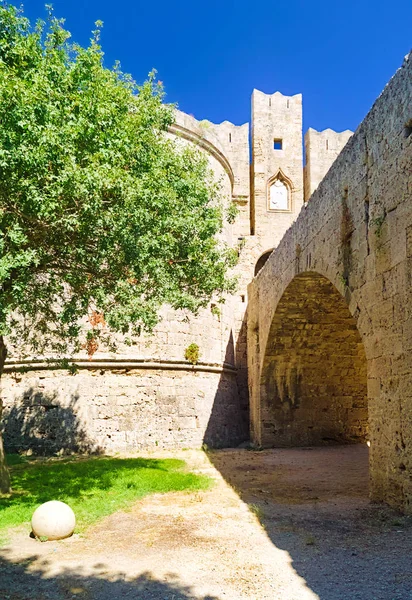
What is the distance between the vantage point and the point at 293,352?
14.7 m

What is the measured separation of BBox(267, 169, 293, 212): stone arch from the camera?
22016mm

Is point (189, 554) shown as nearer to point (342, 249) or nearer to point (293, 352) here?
point (342, 249)

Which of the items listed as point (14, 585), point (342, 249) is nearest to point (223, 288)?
point (342, 249)

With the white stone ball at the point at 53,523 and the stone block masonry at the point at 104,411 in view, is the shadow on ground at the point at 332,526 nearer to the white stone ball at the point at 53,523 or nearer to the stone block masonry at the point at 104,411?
the white stone ball at the point at 53,523

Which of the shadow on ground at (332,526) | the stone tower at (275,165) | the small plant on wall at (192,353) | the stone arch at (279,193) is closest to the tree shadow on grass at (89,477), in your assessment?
the shadow on ground at (332,526)

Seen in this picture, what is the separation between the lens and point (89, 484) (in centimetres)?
901

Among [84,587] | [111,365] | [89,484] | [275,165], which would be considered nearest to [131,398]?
[111,365]

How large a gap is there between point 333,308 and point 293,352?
207 centimetres

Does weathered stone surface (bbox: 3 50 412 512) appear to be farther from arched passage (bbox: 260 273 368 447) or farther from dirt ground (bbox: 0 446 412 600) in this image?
dirt ground (bbox: 0 446 412 600)

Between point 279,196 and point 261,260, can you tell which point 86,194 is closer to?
point 261,260

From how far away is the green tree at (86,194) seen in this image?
21.5 feet

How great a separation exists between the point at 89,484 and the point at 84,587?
4.75 m

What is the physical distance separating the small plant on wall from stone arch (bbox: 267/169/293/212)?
842 centimetres

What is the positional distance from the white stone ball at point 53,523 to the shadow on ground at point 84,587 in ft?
2.91
